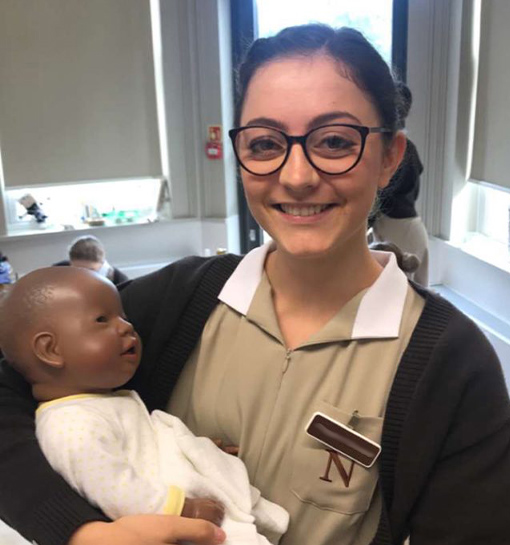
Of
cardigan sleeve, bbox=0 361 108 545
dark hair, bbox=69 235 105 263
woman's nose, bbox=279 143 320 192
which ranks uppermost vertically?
woman's nose, bbox=279 143 320 192

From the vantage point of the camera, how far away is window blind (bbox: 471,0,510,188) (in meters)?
3.50

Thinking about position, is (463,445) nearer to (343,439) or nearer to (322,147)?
(343,439)

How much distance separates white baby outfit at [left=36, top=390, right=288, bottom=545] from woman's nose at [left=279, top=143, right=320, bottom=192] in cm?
43

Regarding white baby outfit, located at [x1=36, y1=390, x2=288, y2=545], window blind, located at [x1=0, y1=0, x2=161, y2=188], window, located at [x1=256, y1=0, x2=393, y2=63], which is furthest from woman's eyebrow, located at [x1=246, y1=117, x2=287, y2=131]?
window blind, located at [x1=0, y1=0, x2=161, y2=188]

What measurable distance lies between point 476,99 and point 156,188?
2374 mm

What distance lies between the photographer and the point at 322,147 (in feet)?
2.88

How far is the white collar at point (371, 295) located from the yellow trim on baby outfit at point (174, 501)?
1.01ft

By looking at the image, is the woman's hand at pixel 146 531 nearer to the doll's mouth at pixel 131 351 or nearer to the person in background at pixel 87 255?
the doll's mouth at pixel 131 351

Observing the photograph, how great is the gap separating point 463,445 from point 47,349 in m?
0.65

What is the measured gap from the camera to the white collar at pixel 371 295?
94cm

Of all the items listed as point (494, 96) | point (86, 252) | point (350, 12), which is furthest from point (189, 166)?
point (494, 96)

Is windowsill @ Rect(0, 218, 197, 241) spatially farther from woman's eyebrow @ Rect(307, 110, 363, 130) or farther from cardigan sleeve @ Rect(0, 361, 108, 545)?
woman's eyebrow @ Rect(307, 110, 363, 130)

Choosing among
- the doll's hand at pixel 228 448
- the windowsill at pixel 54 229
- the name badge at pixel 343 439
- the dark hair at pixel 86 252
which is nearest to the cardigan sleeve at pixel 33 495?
the doll's hand at pixel 228 448

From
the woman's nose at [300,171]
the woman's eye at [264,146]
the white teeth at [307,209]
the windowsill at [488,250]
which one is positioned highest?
the woman's eye at [264,146]
